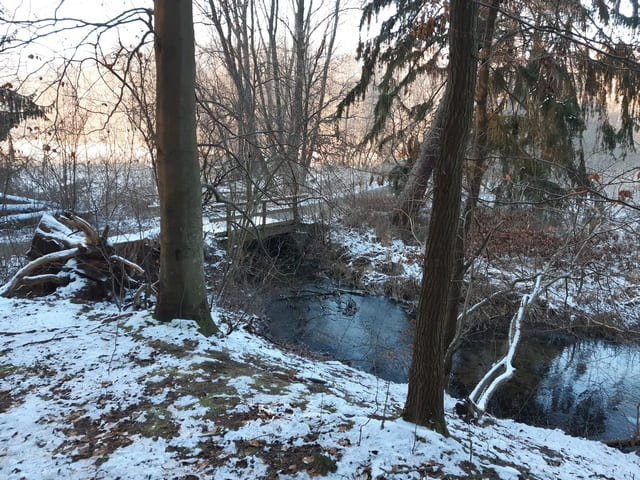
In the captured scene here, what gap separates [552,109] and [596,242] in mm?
3244

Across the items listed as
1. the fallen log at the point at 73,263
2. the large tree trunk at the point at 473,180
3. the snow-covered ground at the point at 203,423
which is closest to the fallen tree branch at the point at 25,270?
the fallen log at the point at 73,263

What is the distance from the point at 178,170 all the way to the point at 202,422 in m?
2.58

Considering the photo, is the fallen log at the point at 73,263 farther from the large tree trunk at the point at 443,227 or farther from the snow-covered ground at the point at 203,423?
the large tree trunk at the point at 443,227

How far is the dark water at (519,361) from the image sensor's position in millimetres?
6473

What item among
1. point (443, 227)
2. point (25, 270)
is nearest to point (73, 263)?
point (25, 270)

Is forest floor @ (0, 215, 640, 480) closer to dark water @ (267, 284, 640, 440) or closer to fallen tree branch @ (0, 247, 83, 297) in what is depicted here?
fallen tree branch @ (0, 247, 83, 297)

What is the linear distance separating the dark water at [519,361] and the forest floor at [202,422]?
2142 millimetres

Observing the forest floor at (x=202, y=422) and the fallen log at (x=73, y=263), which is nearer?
the forest floor at (x=202, y=422)

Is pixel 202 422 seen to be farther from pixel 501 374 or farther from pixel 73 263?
pixel 73 263

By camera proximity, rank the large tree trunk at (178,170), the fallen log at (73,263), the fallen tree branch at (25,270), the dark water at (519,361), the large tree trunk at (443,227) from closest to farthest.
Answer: the large tree trunk at (443,227) → the large tree trunk at (178,170) → the fallen tree branch at (25,270) → the fallen log at (73,263) → the dark water at (519,361)

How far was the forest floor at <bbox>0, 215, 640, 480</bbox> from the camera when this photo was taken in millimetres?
2435

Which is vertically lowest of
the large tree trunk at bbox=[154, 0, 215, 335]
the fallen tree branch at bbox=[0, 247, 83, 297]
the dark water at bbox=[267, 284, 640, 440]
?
the dark water at bbox=[267, 284, 640, 440]

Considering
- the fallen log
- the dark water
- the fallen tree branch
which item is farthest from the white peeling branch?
the fallen tree branch

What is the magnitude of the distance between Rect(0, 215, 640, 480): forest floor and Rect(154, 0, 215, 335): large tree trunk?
0.34 metres
